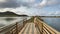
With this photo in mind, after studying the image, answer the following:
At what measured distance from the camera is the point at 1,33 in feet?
16.3

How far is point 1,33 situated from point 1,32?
0.38ft

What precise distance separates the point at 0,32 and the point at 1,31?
0.40 ft

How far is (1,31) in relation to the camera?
512 cm

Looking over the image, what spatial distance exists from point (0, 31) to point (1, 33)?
4.5 inches

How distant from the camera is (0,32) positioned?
500 cm

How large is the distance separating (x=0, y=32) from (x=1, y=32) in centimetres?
7

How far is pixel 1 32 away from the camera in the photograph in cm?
507

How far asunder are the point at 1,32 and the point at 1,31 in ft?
0.21

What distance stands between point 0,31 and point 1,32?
0.05 m

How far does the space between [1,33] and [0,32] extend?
0.23ft
